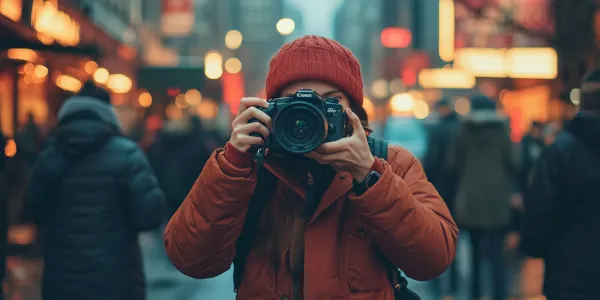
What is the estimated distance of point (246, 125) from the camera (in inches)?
98.3

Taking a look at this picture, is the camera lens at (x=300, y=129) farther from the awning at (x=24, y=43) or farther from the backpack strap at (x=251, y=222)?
the awning at (x=24, y=43)

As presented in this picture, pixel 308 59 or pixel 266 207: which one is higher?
pixel 308 59

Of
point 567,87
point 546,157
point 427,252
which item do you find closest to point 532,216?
point 546,157

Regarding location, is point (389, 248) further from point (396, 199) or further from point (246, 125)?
point (246, 125)

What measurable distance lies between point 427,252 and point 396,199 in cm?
21

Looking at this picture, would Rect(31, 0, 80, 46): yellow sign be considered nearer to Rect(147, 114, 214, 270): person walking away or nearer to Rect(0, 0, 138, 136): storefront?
Rect(0, 0, 138, 136): storefront

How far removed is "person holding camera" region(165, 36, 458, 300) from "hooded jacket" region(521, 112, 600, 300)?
1659 millimetres

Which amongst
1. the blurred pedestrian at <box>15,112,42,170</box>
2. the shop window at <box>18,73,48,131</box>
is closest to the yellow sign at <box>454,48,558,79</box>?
the shop window at <box>18,73,48,131</box>

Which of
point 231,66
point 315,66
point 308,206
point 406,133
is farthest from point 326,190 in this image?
point 231,66

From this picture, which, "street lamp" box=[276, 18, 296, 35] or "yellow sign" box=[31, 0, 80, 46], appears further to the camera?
"street lamp" box=[276, 18, 296, 35]

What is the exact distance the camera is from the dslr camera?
239cm

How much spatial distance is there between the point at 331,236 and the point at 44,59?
14.2 m

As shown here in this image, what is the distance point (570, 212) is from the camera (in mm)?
4164

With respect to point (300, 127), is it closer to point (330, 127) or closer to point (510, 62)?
point (330, 127)
